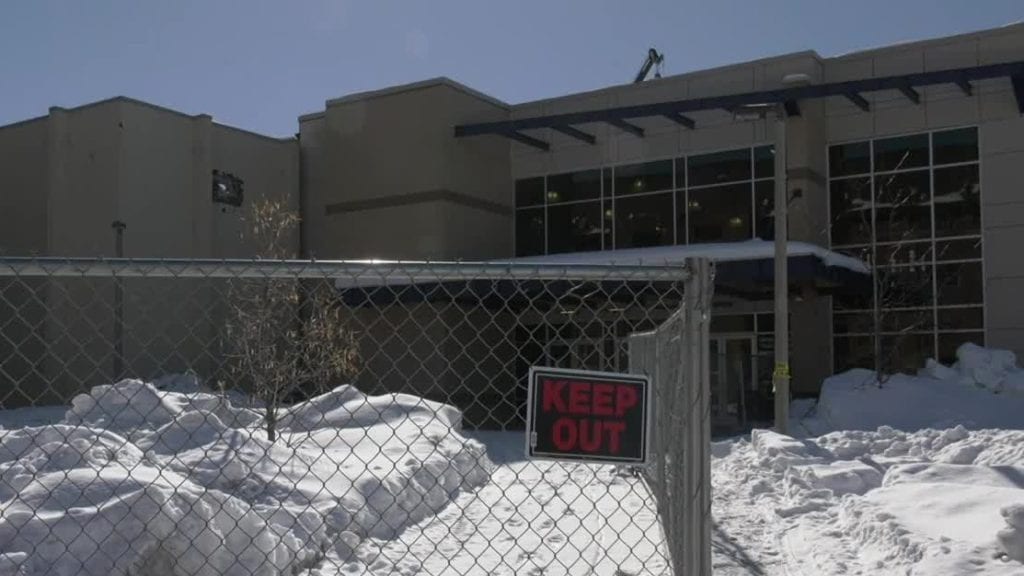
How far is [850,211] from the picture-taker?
26.0 m

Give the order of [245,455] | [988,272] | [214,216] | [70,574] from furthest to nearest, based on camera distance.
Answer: [214,216] < [988,272] < [245,455] < [70,574]

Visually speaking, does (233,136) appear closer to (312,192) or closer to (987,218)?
(312,192)

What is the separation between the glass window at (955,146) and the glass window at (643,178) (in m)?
6.71

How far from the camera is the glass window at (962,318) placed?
24.3m

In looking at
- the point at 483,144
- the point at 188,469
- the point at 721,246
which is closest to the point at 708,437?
the point at 188,469

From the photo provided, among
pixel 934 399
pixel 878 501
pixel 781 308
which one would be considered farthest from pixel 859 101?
pixel 878 501

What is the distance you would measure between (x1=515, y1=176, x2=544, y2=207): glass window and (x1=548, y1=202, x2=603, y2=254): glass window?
0.51 meters

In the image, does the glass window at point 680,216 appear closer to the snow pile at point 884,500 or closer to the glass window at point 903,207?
the glass window at point 903,207

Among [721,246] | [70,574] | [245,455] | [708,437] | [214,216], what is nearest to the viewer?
[708,437]

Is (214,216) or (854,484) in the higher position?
(214,216)

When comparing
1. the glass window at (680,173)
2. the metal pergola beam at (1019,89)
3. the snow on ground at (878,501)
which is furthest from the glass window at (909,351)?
the glass window at (680,173)

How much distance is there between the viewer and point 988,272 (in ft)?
79.5

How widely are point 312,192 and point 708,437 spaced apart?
29113 millimetres

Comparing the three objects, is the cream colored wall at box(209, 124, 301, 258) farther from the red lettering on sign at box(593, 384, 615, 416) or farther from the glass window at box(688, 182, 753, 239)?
the red lettering on sign at box(593, 384, 615, 416)
